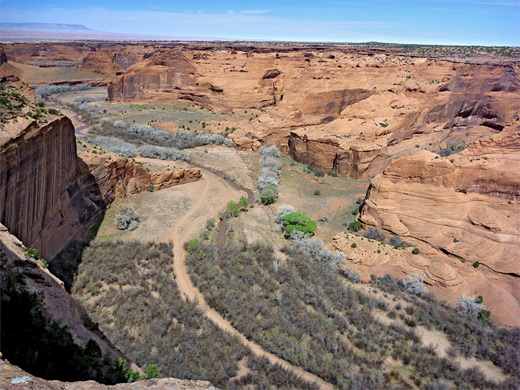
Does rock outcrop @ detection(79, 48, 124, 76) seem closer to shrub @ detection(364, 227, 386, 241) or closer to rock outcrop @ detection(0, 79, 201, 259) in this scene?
rock outcrop @ detection(0, 79, 201, 259)

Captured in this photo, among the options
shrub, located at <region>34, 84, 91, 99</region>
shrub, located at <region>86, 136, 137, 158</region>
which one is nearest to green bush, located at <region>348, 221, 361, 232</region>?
shrub, located at <region>86, 136, 137, 158</region>

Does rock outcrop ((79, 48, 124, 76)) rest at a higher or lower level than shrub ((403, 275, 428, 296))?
higher

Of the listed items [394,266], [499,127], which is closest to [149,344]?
[394,266]

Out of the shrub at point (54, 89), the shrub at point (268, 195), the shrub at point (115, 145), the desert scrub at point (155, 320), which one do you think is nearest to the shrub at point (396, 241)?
the shrub at point (268, 195)

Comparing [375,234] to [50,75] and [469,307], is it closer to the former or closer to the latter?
[469,307]

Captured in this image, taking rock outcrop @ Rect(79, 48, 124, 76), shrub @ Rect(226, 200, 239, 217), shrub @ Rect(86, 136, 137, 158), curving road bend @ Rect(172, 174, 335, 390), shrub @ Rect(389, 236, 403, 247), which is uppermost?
rock outcrop @ Rect(79, 48, 124, 76)

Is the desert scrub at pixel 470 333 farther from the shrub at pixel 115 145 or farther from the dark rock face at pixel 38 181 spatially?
the shrub at pixel 115 145
